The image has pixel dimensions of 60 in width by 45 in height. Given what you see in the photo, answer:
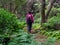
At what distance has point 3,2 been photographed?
31156 millimetres

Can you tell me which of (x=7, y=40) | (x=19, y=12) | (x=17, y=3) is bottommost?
(x=19, y=12)

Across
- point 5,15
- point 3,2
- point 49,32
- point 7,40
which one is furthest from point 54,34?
point 3,2

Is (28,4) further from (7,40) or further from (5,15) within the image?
(7,40)

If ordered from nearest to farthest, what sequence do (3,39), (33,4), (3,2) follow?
(3,39)
(3,2)
(33,4)

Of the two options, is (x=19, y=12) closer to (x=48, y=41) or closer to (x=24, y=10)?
(x=24, y=10)

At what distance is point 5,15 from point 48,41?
6.16 m

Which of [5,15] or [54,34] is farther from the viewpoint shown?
[54,34]

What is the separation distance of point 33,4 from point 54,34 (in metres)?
22.1

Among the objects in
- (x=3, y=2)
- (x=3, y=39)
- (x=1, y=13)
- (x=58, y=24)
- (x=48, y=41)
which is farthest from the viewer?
(x=3, y=2)

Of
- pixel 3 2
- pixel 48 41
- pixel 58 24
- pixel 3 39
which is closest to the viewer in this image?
pixel 48 41

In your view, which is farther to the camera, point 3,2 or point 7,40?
point 3,2

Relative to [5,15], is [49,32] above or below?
below

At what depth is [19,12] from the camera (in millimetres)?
37938

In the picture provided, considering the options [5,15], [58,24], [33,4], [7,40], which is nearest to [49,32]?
[58,24]
